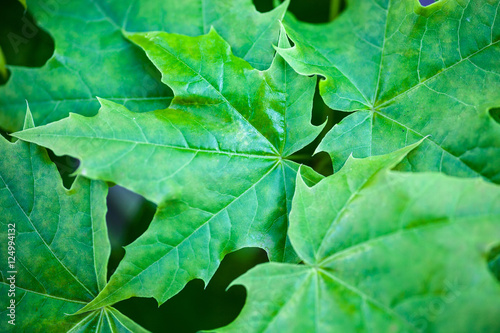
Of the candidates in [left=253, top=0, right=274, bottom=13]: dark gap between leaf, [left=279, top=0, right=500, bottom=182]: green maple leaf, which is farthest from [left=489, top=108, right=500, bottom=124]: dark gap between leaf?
[left=253, top=0, right=274, bottom=13]: dark gap between leaf

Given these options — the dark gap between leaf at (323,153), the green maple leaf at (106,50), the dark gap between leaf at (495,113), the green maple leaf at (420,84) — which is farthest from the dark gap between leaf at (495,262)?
the green maple leaf at (106,50)

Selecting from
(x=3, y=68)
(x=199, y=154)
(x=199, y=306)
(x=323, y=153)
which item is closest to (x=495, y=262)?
(x=323, y=153)

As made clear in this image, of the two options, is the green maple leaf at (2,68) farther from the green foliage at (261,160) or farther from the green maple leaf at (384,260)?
the green maple leaf at (384,260)

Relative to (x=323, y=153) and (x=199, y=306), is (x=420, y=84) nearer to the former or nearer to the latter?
(x=323, y=153)

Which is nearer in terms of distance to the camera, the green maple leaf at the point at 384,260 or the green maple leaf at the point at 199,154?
the green maple leaf at the point at 384,260

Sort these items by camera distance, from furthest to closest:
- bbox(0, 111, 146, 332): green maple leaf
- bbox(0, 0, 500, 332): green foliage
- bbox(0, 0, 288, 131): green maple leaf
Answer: bbox(0, 0, 288, 131): green maple leaf, bbox(0, 111, 146, 332): green maple leaf, bbox(0, 0, 500, 332): green foliage

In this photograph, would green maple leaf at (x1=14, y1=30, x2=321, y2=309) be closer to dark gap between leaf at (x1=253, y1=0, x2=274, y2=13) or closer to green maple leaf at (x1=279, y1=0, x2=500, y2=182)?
green maple leaf at (x1=279, y1=0, x2=500, y2=182)
